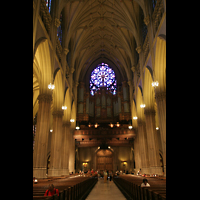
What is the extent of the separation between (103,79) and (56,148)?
17.8 m

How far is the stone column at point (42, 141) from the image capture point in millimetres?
12070

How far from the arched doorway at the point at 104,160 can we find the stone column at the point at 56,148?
13.9m

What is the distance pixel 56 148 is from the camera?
1762 cm

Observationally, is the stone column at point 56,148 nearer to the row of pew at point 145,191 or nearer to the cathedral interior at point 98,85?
the cathedral interior at point 98,85

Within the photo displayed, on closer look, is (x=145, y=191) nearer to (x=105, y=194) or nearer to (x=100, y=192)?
(x=105, y=194)

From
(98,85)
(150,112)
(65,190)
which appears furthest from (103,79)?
(65,190)

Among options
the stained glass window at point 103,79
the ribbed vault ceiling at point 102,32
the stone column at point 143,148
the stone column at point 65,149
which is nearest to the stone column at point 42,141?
the stone column at point 65,149

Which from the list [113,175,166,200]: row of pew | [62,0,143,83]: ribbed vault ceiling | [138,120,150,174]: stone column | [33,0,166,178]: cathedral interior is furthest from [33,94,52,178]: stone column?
[138,120,150,174]: stone column

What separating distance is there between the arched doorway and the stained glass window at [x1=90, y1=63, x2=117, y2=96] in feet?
32.9

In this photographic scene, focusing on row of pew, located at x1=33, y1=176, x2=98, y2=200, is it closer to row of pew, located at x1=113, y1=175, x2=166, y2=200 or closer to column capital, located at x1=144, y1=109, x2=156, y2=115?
row of pew, located at x1=113, y1=175, x2=166, y2=200

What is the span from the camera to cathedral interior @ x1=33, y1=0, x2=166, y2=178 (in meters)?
14.0
